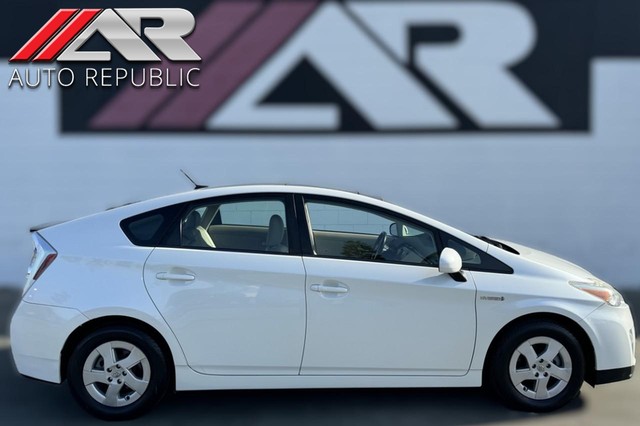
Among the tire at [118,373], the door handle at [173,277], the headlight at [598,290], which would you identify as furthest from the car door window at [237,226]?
the headlight at [598,290]

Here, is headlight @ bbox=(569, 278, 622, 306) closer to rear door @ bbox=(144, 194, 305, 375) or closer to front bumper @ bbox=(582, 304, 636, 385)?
front bumper @ bbox=(582, 304, 636, 385)

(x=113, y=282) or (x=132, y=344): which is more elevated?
(x=113, y=282)

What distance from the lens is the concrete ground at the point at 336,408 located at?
15.8ft

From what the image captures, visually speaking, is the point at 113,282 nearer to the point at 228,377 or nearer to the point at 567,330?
the point at 228,377

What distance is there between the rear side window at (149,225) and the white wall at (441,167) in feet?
14.2

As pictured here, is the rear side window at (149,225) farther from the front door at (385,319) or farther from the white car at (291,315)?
the front door at (385,319)

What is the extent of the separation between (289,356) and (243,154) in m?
4.84

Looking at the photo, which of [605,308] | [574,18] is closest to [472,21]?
[574,18]

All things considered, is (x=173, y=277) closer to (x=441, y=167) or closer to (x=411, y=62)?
(x=441, y=167)

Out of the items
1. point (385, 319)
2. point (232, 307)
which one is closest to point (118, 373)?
point (232, 307)

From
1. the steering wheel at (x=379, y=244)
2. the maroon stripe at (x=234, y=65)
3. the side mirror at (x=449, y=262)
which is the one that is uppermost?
the maroon stripe at (x=234, y=65)

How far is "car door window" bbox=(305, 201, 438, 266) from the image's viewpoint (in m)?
4.89

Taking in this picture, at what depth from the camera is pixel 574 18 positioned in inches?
359

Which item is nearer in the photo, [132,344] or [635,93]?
[132,344]
